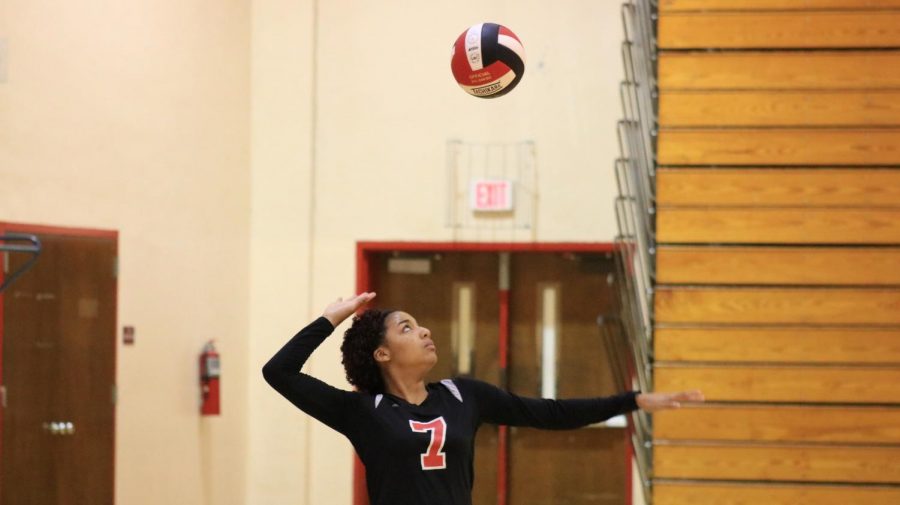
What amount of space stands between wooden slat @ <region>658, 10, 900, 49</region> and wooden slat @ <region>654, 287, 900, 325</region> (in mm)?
1172

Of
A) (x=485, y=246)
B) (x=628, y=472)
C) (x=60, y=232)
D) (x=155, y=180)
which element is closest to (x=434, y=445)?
(x=60, y=232)

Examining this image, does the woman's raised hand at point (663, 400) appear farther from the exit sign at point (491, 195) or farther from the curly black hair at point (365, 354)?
the exit sign at point (491, 195)

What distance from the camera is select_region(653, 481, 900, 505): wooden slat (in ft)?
16.4

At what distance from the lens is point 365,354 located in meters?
3.44

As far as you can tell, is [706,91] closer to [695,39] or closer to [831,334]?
[695,39]

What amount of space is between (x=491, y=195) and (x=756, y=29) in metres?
2.55

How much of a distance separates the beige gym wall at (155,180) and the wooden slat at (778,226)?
298cm

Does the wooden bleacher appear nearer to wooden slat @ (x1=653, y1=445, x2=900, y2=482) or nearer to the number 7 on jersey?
wooden slat @ (x1=653, y1=445, x2=900, y2=482)

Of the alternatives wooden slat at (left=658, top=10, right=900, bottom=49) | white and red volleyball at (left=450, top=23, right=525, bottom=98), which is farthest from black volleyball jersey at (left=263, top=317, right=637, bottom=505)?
wooden slat at (left=658, top=10, right=900, bottom=49)

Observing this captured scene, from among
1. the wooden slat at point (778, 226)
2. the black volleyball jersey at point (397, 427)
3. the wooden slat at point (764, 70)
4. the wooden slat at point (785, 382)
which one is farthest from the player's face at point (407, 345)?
the wooden slat at point (764, 70)

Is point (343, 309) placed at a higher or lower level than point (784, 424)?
higher

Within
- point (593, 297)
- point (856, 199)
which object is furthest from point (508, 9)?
point (856, 199)

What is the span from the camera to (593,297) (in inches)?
303

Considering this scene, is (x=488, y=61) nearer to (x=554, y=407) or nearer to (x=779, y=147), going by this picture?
(x=779, y=147)
